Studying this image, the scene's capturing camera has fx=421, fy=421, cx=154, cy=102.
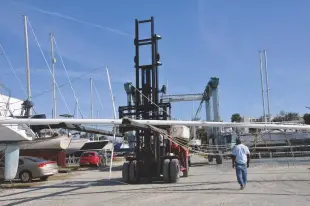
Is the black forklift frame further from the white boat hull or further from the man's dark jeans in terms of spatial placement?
the white boat hull

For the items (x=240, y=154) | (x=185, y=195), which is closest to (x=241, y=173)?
(x=240, y=154)

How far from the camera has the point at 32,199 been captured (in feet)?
44.9

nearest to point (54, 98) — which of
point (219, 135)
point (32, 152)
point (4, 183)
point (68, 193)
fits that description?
point (32, 152)

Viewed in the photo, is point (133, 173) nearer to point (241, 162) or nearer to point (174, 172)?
point (174, 172)

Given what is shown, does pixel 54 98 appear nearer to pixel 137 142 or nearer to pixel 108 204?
pixel 137 142

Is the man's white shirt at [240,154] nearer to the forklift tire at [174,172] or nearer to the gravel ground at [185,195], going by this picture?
the gravel ground at [185,195]

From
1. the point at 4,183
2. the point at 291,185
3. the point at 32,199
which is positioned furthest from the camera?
the point at 4,183

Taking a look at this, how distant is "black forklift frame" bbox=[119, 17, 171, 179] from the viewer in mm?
18422

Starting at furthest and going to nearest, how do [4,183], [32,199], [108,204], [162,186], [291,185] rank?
[4,183] → [162,186] → [291,185] → [32,199] → [108,204]

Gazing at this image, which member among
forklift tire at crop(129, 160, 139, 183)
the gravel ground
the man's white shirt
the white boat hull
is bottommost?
the gravel ground

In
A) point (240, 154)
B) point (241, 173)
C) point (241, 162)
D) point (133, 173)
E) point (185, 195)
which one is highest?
point (240, 154)

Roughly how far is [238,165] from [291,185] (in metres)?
2.16

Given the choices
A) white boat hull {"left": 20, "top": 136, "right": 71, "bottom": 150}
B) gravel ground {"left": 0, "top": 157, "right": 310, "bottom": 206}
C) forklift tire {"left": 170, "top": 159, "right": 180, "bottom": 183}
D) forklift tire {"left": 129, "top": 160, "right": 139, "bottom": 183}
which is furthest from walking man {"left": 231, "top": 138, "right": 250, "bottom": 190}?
white boat hull {"left": 20, "top": 136, "right": 71, "bottom": 150}

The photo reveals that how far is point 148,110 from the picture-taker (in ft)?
61.1
